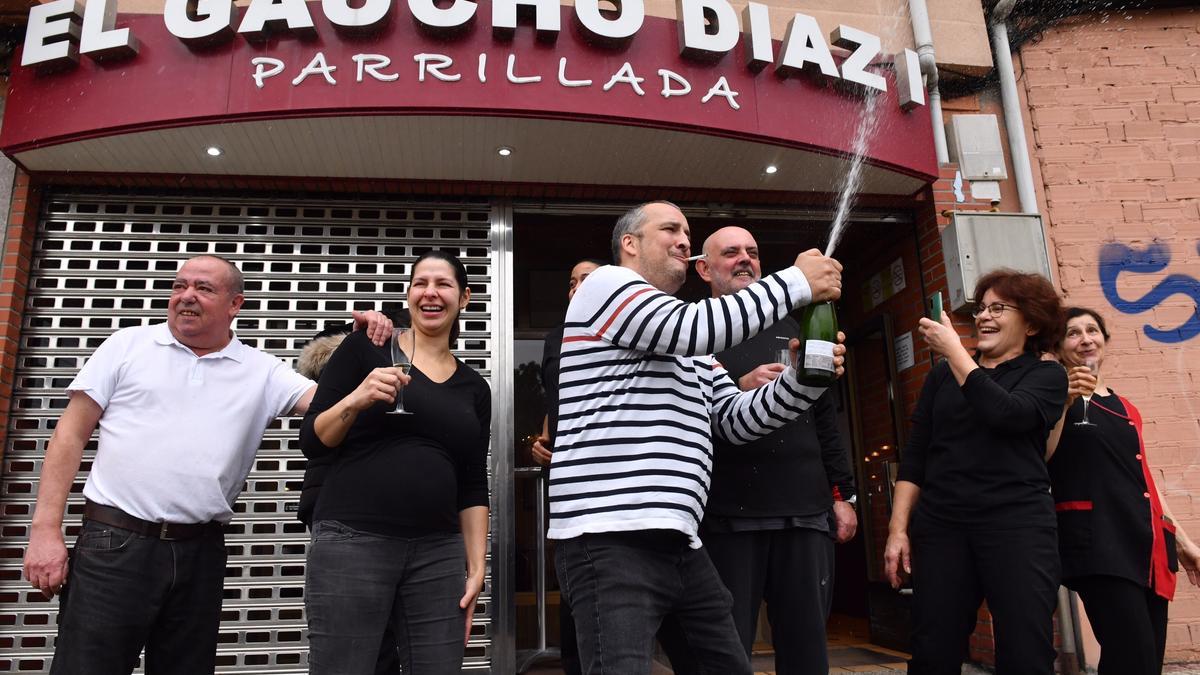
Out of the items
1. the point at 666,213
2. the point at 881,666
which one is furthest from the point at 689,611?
the point at 881,666

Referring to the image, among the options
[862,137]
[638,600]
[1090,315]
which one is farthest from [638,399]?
[862,137]

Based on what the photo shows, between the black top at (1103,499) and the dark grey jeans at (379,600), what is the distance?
7.68ft

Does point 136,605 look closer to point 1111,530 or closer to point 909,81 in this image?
point 1111,530

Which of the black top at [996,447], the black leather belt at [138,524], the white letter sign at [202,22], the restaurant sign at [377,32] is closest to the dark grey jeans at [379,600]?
the black leather belt at [138,524]

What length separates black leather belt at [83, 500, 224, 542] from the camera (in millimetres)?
2592

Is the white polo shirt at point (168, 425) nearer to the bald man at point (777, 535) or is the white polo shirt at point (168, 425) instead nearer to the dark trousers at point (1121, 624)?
the bald man at point (777, 535)

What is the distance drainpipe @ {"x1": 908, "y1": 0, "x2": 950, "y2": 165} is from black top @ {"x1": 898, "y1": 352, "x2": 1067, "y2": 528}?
2830 mm

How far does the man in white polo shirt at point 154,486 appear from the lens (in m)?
2.53

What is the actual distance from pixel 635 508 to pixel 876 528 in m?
5.09

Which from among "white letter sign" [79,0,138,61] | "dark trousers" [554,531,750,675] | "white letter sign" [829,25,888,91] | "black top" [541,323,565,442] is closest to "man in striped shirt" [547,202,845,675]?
"dark trousers" [554,531,750,675]

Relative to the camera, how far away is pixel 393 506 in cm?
238

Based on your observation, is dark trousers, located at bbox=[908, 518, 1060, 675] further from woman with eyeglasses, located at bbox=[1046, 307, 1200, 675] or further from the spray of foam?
the spray of foam

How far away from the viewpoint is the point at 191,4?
4602 mm

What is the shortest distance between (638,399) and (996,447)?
5.17 ft
